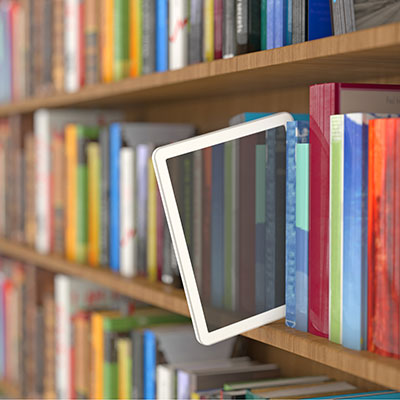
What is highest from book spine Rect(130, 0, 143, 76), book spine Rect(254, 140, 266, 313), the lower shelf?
book spine Rect(130, 0, 143, 76)

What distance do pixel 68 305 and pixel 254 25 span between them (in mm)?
785

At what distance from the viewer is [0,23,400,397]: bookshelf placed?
2.26 feet

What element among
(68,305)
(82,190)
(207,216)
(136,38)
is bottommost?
(68,305)

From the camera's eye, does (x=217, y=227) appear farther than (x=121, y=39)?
No

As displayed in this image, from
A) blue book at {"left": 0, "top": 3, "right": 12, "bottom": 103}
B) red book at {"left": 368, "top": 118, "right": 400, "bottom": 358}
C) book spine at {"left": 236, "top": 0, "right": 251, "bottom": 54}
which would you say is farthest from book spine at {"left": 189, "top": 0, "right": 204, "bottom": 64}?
blue book at {"left": 0, "top": 3, "right": 12, "bottom": 103}

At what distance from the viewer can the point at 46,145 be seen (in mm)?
1526

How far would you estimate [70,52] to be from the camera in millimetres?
1466

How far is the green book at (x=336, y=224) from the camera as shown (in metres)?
0.71

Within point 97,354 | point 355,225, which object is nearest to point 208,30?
point 355,225

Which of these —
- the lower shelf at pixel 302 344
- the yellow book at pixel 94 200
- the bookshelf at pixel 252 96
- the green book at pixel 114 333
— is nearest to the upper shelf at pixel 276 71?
the bookshelf at pixel 252 96

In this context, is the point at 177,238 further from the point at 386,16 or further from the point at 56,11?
the point at 56,11

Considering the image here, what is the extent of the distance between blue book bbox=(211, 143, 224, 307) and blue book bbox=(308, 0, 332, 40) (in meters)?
0.19

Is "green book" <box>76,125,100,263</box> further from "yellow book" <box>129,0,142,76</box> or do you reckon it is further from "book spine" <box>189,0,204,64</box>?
"book spine" <box>189,0,204,64</box>

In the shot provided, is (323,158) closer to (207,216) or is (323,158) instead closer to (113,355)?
(207,216)
